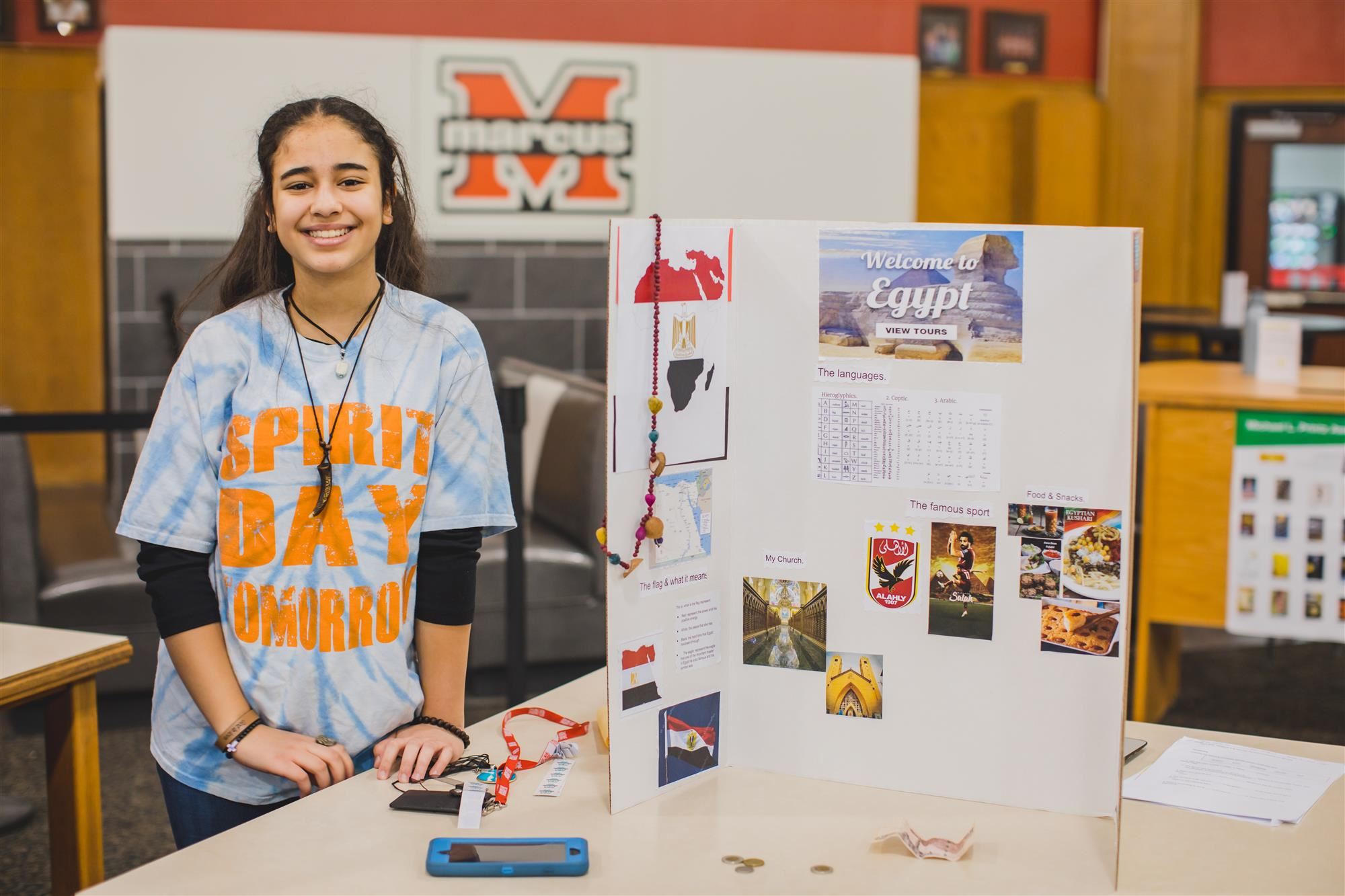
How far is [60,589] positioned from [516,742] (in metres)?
2.61

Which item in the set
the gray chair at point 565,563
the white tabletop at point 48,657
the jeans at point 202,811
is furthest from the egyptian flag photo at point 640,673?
the gray chair at point 565,563

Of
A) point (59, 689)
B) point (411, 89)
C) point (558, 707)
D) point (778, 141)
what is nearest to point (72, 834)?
point (59, 689)

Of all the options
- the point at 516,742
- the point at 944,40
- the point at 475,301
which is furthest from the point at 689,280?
the point at 944,40

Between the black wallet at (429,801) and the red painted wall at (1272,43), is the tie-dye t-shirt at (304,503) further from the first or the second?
the red painted wall at (1272,43)

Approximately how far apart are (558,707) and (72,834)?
0.96 metres

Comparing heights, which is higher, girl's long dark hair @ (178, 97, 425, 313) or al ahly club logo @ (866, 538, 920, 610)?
girl's long dark hair @ (178, 97, 425, 313)

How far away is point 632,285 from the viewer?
1.27m

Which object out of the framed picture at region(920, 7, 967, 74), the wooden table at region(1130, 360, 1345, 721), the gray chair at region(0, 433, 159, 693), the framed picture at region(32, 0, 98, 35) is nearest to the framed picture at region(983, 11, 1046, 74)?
the framed picture at region(920, 7, 967, 74)

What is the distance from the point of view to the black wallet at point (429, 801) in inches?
51.8

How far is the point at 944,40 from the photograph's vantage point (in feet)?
25.5

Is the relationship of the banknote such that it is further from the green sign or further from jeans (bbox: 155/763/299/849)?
the green sign

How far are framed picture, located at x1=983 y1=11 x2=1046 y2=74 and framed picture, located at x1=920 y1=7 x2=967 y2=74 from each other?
0.16 metres

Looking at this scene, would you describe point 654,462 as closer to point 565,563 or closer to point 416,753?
point 416,753

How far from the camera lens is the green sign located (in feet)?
11.1
